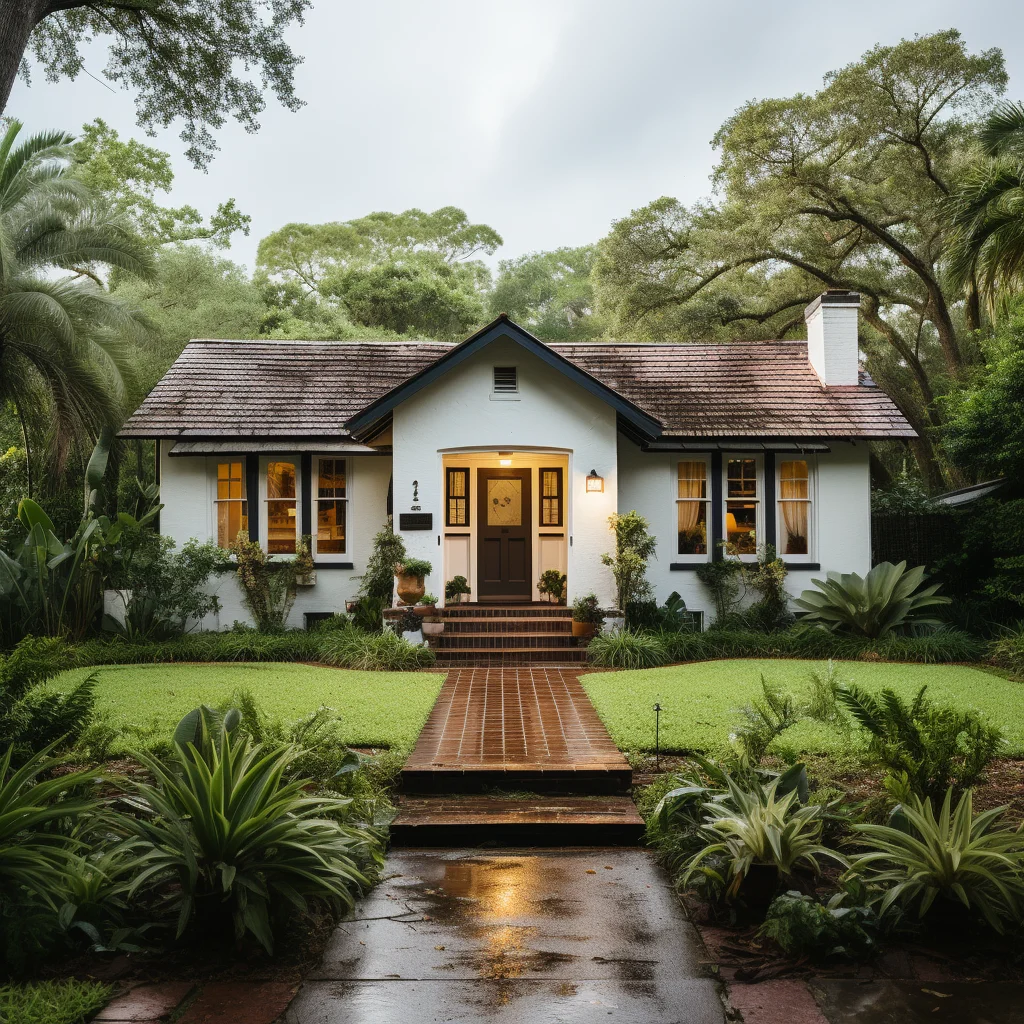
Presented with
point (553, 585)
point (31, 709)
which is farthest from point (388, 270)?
point (31, 709)

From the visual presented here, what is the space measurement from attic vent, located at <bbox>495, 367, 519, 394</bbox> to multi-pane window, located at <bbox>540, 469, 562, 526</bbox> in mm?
2063

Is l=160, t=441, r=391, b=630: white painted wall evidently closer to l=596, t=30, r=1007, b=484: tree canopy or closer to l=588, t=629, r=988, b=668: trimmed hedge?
l=588, t=629, r=988, b=668: trimmed hedge

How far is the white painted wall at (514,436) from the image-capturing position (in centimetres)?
1448

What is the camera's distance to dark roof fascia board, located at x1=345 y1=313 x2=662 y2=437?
1391 centimetres

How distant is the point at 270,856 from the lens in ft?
14.6

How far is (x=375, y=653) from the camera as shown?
43.2 feet

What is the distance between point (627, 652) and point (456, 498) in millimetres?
4606

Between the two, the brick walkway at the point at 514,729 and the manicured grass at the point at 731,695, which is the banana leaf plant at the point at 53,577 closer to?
the brick walkway at the point at 514,729

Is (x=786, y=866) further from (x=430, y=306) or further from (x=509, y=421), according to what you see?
(x=430, y=306)

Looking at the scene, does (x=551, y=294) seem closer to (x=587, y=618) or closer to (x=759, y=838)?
(x=587, y=618)

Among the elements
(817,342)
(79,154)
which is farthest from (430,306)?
(817,342)

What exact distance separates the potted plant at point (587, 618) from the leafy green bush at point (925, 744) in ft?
27.6

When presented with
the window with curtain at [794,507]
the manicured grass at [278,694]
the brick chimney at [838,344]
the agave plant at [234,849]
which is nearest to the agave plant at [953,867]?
the agave plant at [234,849]

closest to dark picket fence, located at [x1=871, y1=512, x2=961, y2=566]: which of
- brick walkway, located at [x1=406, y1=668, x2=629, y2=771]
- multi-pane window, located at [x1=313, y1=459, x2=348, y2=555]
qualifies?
brick walkway, located at [x1=406, y1=668, x2=629, y2=771]
